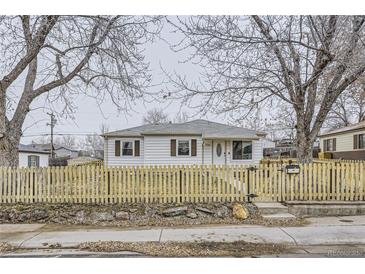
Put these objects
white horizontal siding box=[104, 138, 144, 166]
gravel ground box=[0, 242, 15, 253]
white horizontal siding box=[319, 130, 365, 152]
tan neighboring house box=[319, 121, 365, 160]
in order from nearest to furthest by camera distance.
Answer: gravel ground box=[0, 242, 15, 253] → white horizontal siding box=[104, 138, 144, 166] → tan neighboring house box=[319, 121, 365, 160] → white horizontal siding box=[319, 130, 365, 152]

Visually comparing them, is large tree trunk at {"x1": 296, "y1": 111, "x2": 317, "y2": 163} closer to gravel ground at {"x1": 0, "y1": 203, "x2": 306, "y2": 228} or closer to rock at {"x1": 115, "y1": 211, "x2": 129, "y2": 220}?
gravel ground at {"x1": 0, "y1": 203, "x2": 306, "y2": 228}

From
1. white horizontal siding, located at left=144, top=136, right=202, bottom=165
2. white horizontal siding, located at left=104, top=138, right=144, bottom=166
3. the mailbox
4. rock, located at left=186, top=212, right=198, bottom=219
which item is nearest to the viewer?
rock, located at left=186, top=212, right=198, bottom=219

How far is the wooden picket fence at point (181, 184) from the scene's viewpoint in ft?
26.9

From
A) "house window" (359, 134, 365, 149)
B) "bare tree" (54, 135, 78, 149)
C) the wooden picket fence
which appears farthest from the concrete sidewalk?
"bare tree" (54, 135, 78, 149)

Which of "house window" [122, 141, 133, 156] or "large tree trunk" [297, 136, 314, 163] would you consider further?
"house window" [122, 141, 133, 156]

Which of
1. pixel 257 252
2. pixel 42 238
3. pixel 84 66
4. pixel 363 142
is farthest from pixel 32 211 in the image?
pixel 363 142

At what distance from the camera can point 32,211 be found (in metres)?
7.67

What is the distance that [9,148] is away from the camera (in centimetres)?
900

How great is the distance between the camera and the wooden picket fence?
323 inches

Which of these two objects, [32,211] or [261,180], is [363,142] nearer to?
[261,180]

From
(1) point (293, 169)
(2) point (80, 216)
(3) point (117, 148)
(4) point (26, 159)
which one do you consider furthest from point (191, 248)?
(4) point (26, 159)

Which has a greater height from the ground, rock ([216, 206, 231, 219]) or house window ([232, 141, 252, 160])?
house window ([232, 141, 252, 160])

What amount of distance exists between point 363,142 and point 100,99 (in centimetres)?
1641

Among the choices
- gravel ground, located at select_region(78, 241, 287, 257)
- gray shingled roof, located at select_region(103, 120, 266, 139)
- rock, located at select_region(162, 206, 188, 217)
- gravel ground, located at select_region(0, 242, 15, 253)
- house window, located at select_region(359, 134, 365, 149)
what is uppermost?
gray shingled roof, located at select_region(103, 120, 266, 139)
